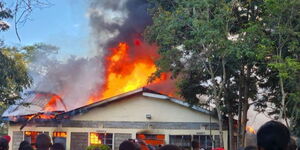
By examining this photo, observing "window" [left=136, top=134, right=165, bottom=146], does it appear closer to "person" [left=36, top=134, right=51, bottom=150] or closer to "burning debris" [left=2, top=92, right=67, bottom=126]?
"burning debris" [left=2, top=92, right=67, bottom=126]

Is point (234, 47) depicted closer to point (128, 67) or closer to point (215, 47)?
point (215, 47)

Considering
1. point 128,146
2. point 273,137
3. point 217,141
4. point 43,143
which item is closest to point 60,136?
point 217,141

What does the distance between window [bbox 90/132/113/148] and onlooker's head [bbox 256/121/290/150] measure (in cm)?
1593

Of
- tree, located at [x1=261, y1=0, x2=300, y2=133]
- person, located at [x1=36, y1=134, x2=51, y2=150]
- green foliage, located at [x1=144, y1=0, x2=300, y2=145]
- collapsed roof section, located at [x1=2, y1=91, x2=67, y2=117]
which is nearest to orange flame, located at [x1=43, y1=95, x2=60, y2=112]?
collapsed roof section, located at [x1=2, y1=91, x2=67, y2=117]

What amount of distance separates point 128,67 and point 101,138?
5.85m

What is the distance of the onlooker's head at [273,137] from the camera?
119 inches

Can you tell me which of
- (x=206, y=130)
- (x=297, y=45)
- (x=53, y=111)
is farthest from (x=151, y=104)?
(x=297, y=45)

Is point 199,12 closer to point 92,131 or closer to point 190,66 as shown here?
point 190,66

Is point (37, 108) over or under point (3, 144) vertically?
over

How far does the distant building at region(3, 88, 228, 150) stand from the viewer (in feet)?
59.6

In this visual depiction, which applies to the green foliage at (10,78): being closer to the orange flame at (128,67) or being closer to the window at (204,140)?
the orange flame at (128,67)

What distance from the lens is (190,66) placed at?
1642 cm

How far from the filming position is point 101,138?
18.7m

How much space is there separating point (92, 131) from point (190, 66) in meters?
6.12
